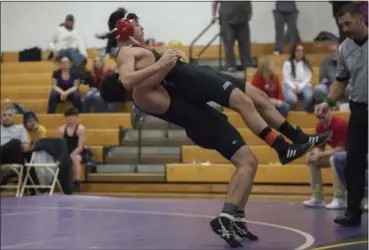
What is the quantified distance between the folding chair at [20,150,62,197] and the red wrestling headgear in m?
4.71

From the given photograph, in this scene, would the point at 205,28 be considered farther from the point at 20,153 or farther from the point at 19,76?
the point at 20,153

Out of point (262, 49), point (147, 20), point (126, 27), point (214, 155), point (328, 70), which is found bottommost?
A: point (214, 155)

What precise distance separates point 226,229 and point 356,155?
160cm

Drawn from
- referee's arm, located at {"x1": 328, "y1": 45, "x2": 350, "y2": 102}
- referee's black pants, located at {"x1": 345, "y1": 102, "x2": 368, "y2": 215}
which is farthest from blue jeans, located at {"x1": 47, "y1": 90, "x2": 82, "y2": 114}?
referee's black pants, located at {"x1": 345, "y1": 102, "x2": 368, "y2": 215}

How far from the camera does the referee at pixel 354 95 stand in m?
5.33

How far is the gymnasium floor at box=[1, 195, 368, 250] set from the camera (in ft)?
15.4

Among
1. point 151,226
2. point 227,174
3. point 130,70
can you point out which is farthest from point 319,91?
point 130,70

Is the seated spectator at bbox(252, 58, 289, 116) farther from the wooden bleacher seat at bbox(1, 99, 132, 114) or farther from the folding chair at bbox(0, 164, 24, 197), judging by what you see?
the folding chair at bbox(0, 164, 24, 197)

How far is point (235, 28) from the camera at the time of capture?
35.7 ft

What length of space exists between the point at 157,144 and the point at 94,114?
3.85 ft

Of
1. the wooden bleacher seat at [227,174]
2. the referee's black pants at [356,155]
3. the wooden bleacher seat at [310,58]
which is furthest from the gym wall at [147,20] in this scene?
the referee's black pants at [356,155]

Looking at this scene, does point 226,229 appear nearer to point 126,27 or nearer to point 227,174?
point 126,27

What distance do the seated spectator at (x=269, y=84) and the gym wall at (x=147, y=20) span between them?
299 centimetres

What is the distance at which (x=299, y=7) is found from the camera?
475 inches
